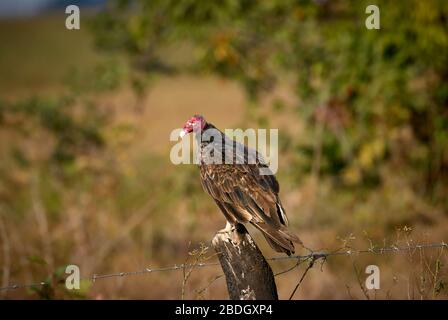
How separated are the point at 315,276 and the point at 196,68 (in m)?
4.14

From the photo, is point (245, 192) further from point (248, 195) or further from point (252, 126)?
point (252, 126)

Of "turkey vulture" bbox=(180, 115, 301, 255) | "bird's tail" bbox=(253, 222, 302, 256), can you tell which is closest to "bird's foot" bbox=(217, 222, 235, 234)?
"turkey vulture" bbox=(180, 115, 301, 255)

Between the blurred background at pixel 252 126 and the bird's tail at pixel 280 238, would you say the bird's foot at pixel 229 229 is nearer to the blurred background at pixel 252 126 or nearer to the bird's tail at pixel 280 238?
the bird's tail at pixel 280 238

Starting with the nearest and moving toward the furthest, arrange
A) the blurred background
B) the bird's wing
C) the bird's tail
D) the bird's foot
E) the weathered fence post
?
the weathered fence post < the bird's tail < the bird's foot < the bird's wing < the blurred background

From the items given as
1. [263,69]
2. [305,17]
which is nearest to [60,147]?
[263,69]

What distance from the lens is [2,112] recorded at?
916 centimetres

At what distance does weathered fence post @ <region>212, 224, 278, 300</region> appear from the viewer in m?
4.03

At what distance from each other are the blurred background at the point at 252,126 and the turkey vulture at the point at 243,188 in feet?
12.1

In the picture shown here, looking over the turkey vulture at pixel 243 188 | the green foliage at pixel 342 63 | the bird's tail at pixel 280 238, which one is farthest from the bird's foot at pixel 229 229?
the green foliage at pixel 342 63

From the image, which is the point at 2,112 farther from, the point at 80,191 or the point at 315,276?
the point at 315,276

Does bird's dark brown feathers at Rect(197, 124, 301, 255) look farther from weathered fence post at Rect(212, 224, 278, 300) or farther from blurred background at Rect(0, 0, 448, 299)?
blurred background at Rect(0, 0, 448, 299)

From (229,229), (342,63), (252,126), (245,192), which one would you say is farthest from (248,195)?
(252,126)

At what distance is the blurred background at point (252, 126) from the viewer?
9.00 meters

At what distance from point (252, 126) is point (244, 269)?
593cm
